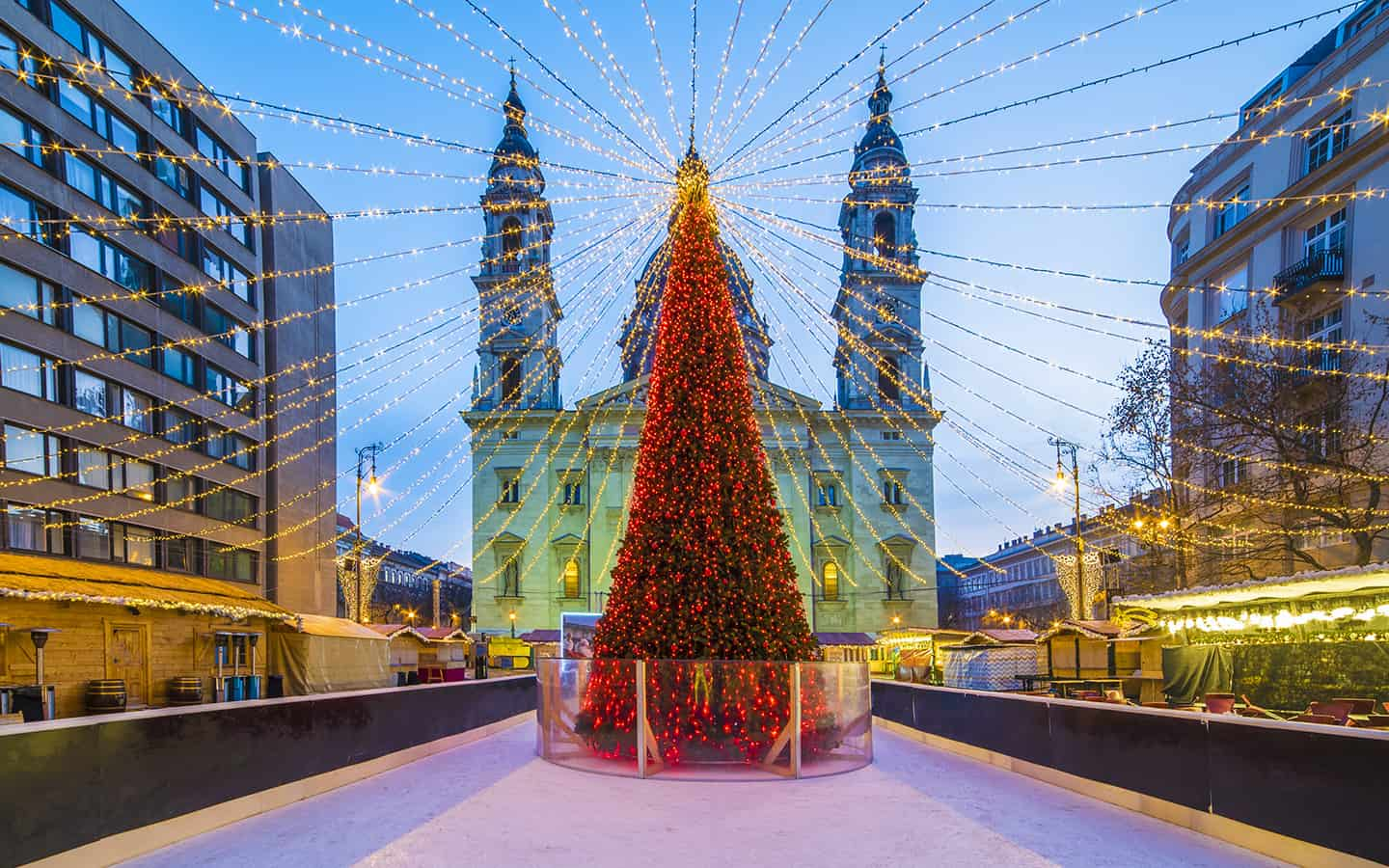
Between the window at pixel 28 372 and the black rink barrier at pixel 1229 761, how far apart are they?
23.6 meters

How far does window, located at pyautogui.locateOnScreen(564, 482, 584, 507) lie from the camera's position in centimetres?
5003

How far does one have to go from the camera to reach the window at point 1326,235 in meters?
25.7

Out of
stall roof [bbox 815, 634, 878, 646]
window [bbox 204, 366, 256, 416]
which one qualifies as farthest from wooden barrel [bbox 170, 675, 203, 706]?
stall roof [bbox 815, 634, 878, 646]

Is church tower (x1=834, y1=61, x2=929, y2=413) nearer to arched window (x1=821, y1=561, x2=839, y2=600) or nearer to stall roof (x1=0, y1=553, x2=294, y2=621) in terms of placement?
arched window (x1=821, y1=561, x2=839, y2=600)

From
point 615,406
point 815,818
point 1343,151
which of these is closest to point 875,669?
point 615,406

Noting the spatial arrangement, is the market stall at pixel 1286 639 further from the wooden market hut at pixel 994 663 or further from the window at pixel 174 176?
the window at pixel 174 176

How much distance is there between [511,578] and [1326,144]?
1603 inches

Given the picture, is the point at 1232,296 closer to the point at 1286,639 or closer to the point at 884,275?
the point at 1286,639

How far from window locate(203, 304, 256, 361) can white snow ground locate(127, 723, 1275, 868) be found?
25.4m

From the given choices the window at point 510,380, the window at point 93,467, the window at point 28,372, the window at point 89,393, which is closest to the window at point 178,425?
the window at point 89,393

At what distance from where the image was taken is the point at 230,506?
104ft

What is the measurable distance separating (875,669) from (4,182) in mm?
37837

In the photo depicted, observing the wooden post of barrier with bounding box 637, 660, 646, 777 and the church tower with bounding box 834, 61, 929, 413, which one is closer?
the wooden post of barrier with bounding box 637, 660, 646, 777

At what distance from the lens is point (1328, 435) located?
22172mm
